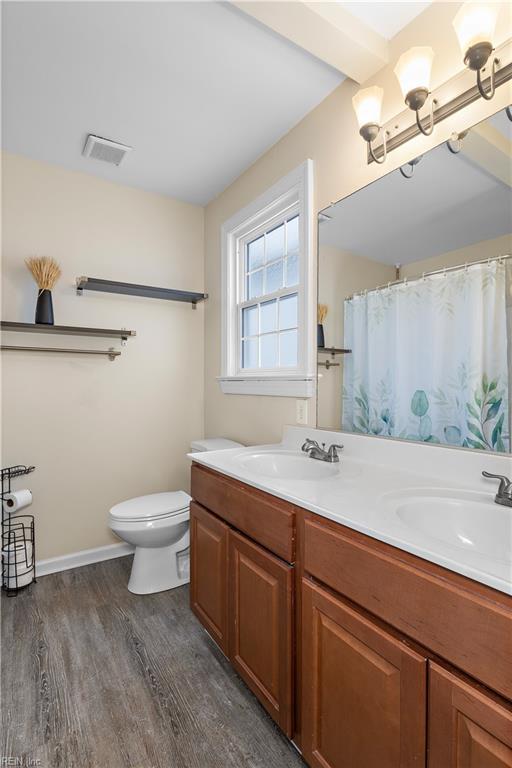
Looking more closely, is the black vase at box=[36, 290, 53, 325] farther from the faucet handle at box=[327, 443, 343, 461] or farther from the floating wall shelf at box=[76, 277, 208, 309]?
the faucet handle at box=[327, 443, 343, 461]

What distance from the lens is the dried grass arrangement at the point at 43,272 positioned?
2.26 meters

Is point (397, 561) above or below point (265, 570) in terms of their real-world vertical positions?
above

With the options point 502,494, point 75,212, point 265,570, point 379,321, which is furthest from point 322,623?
point 75,212

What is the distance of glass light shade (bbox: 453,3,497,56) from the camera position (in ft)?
3.64

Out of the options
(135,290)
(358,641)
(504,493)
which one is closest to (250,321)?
(135,290)

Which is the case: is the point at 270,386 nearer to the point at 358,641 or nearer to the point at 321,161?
the point at 321,161

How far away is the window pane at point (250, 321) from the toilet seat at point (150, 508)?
116cm

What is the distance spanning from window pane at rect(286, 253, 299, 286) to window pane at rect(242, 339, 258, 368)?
1.62ft

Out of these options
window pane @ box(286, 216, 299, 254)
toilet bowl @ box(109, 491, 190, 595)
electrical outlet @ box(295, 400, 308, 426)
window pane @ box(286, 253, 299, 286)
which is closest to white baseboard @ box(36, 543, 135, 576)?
toilet bowl @ box(109, 491, 190, 595)

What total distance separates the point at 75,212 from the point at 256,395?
1.70 m

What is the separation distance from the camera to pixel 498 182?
1.22 meters

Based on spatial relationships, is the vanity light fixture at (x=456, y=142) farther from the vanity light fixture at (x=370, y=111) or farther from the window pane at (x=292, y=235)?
the window pane at (x=292, y=235)

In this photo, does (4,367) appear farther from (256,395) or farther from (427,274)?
(427,274)

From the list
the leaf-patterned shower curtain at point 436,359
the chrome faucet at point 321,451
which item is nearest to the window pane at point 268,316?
the leaf-patterned shower curtain at point 436,359
